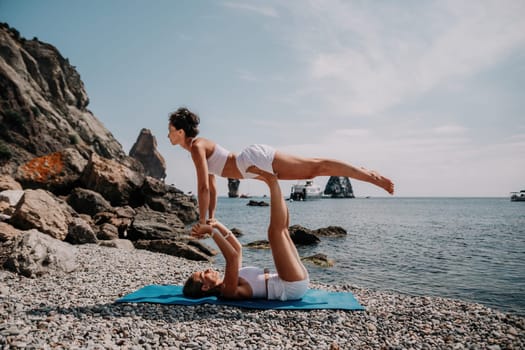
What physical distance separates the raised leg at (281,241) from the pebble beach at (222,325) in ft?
2.03

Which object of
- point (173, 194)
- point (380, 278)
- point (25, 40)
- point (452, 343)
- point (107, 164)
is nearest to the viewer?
point (452, 343)

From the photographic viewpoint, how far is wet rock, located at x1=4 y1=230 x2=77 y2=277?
6539mm

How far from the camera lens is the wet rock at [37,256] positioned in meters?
6.54

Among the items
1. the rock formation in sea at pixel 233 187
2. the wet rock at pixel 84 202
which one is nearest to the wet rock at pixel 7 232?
the wet rock at pixel 84 202

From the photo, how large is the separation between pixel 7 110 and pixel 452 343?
46.2 meters

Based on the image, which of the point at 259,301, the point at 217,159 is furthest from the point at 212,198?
the point at 259,301

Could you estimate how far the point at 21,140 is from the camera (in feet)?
123

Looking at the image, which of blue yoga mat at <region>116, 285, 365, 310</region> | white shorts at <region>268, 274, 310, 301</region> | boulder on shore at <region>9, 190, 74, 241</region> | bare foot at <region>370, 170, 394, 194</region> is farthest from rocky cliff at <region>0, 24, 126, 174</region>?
bare foot at <region>370, 170, 394, 194</region>

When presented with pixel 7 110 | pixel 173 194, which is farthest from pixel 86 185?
pixel 7 110

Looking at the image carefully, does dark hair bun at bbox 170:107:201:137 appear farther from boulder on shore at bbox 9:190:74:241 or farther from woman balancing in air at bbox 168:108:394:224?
boulder on shore at bbox 9:190:74:241

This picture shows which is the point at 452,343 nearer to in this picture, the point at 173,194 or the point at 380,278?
the point at 380,278

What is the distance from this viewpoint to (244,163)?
17.6 feet

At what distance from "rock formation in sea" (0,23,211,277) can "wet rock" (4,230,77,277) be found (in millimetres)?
17

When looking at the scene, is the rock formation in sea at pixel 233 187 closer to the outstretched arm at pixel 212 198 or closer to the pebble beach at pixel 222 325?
the outstretched arm at pixel 212 198
